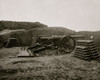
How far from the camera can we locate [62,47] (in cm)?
835

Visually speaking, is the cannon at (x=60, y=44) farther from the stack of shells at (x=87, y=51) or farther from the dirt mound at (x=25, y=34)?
the dirt mound at (x=25, y=34)

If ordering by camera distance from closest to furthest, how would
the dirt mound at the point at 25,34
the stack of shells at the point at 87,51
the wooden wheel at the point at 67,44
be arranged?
1. the stack of shells at the point at 87,51
2. the wooden wheel at the point at 67,44
3. the dirt mound at the point at 25,34

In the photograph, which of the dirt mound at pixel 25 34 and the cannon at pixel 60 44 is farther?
the dirt mound at pixel 25 34

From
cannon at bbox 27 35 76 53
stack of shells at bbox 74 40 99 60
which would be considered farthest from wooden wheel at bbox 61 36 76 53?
stack of shells at bbox 74 40 99 60

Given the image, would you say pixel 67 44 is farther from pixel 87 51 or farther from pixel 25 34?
pixel 25 34

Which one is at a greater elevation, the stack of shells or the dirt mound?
the dirt mound

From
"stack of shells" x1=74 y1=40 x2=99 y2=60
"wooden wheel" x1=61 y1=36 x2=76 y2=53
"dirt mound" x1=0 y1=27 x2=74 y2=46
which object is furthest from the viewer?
"dirt mound" x1=0 y1=27 x2=74 y2=46

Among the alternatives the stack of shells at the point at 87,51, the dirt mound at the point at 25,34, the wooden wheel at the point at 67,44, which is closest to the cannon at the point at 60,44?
the wooden wheel at the point at 67,44

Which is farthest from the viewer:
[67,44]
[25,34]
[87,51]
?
[25,34]

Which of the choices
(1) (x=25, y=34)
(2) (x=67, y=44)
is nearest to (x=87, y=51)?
(2) (x=67, y=44)

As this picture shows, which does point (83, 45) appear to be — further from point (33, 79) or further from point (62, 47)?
point (33, 79)

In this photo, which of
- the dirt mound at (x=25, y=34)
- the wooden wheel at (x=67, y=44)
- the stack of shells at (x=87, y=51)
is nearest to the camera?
the stack of shells at (x=87, y=51)

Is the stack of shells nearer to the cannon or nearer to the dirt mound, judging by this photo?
A: the cannon

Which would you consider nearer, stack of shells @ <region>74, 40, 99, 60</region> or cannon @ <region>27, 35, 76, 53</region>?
stack of shells @ <region>74, 40, 99, 60</region>
